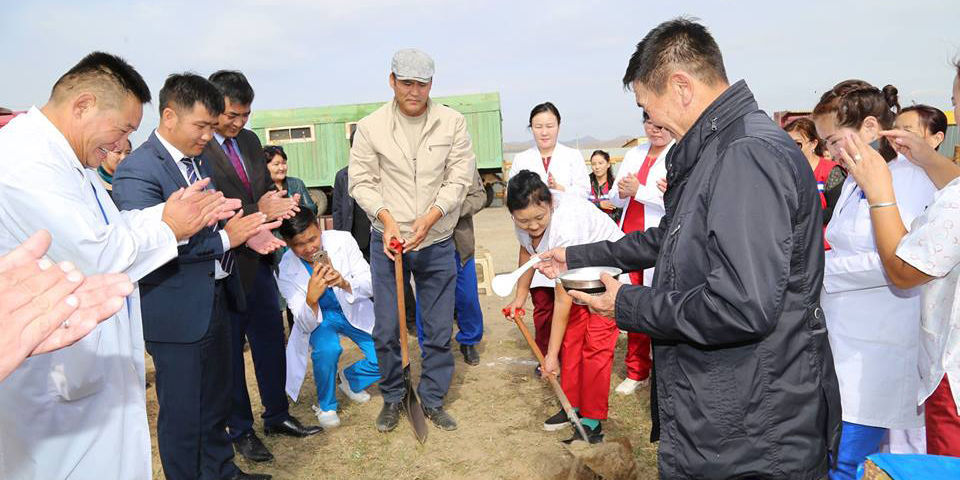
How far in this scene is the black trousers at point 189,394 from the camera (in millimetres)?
2637

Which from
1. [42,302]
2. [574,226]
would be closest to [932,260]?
[574,226]

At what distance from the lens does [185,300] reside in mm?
2635

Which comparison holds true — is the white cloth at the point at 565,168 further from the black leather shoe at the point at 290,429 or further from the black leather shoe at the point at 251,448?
the black leather shoe at the point at 251,448

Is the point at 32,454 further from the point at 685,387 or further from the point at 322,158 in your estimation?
the point at 322,158

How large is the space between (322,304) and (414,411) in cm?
100

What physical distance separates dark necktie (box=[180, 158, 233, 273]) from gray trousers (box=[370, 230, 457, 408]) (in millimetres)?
1024

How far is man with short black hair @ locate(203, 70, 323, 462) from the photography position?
3416mm

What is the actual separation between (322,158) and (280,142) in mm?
1432

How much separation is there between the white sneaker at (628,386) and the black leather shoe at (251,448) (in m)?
2.45

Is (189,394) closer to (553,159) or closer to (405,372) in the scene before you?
(405,372)

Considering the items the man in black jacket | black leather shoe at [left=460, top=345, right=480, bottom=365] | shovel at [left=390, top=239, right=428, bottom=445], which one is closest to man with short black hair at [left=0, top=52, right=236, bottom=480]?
shovel at [left=390, top=239, right=428, bottom=445]

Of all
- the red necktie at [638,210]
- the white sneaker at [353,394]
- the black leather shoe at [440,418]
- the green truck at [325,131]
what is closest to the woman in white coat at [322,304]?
the white sneaker at [353,394]

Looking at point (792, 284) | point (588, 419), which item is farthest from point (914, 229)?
point (588, 419)

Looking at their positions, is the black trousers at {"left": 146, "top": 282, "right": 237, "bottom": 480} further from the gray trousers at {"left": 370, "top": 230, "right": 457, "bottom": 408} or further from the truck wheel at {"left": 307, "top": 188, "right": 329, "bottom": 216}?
the truck wheel at {"left": 307, "top": 188, "right": 329, "bottom": 216}
